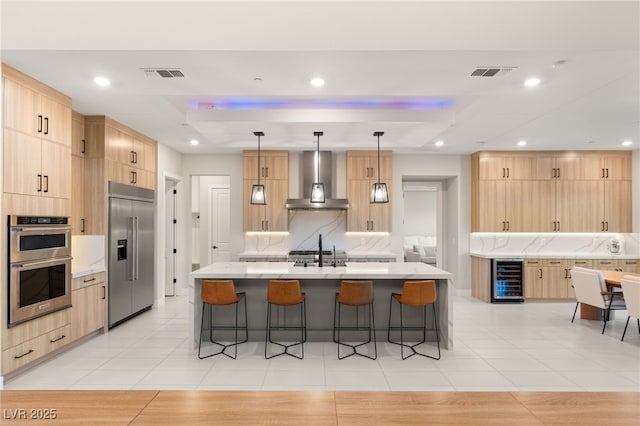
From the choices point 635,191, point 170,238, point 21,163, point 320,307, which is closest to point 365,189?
point 320,307

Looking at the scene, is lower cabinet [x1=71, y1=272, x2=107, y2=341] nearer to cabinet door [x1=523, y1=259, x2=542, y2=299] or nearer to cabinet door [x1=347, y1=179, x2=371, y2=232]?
cabinet door [x1=347, y1=179, x2=371, y2=232]

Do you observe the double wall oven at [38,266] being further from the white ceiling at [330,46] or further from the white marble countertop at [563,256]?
the white marble countertop at [563,256]

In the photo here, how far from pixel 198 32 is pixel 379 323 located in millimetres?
3611

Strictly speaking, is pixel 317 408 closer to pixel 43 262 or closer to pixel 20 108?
pixel 43 262

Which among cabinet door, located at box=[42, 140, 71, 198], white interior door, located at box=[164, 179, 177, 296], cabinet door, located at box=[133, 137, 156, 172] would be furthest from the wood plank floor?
white interior door, located at box=[164, 179, 177, 296]

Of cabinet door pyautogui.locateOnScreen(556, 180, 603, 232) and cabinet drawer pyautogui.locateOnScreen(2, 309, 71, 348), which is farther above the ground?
cabinet door pyautogui.locateOnScreen(556, 180, 603, 232)

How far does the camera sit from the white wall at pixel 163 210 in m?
6.76

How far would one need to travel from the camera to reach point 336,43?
311 centimetres

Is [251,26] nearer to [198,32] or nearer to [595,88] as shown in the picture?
[198,32]

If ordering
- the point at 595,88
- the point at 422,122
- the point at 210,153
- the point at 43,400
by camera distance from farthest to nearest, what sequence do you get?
the point at 210,153 < the point at 422,122 < the point at 595,88 < the point at 43,400

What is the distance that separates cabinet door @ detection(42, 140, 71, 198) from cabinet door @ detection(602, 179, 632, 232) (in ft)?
29.2

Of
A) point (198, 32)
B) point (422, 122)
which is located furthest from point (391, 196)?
point (198, 32)

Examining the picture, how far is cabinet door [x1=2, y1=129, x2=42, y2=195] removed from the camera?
11.3 feet

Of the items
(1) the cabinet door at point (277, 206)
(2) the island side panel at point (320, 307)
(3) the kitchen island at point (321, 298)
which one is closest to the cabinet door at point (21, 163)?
(3) the kitchen island at point (321, 298)
